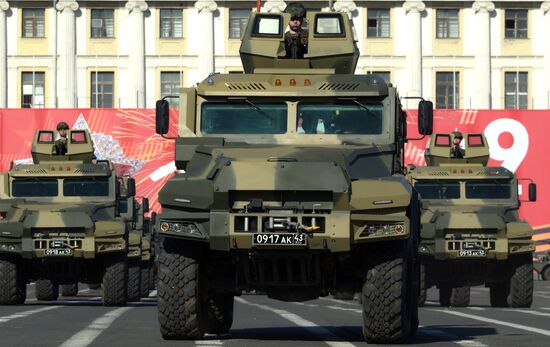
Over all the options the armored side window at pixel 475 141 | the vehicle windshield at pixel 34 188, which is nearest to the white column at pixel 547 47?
the armored side window at pixel 475 141

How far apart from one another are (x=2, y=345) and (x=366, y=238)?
3.38 meters

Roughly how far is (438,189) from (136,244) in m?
5.81

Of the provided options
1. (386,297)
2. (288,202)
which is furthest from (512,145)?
(288,202)

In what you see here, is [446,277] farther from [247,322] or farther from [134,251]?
[247,322]

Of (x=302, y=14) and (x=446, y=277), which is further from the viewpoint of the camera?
(x=446, y=277)

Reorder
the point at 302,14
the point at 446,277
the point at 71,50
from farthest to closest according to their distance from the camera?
the point at 71,50 < the point at 446,277 < the point at 302,14

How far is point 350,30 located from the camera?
2044cm

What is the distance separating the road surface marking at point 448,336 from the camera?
17.0 meters

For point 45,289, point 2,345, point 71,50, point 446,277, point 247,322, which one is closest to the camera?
point 2,345

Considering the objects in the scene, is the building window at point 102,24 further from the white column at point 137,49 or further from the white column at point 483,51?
the white column at point 483,51

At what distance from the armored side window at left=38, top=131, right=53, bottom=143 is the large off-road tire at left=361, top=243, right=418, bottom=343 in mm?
17539

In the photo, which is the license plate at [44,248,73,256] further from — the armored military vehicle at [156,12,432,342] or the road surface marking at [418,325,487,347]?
the armored military vehicle at [156,12,432,342]

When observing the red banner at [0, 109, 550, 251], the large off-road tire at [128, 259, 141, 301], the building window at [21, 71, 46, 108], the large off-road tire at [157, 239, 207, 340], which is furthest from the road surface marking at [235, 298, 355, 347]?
the building window at [21, 71, 46, 108]

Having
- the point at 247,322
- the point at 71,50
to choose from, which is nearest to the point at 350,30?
the point at 247,322
